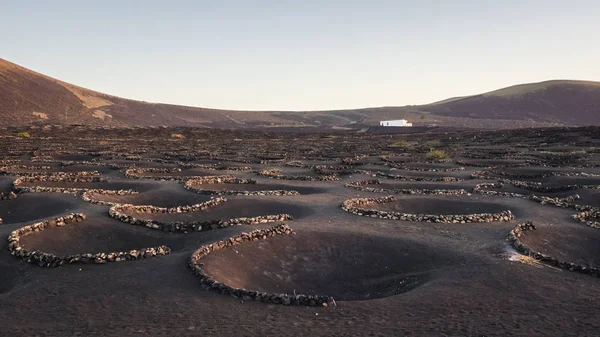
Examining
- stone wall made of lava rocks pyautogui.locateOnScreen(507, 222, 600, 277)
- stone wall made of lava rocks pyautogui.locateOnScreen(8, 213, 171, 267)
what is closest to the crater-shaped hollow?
stone wall made of lava rocks pyautogui.locateOnScreen(8, 213, 171, 267)

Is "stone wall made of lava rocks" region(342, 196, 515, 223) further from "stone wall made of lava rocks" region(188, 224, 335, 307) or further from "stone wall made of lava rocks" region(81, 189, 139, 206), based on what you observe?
"stone wall made of lava rocks" region(81, 189, 139, 206)

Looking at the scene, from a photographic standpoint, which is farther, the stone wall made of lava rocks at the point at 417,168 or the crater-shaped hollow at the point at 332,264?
the stone wall made of lava rocks at the point at 417,168

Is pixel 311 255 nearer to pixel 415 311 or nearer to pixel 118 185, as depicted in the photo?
pixel 415 311

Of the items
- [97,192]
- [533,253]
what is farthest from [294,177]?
[533,253]

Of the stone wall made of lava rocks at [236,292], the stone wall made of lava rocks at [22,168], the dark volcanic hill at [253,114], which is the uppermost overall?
the dark volcanic hill at [253,114]

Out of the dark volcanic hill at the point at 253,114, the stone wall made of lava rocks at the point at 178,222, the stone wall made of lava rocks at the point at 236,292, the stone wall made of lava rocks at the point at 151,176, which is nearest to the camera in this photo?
the stone wall made of lava rocks at the point at 236,292

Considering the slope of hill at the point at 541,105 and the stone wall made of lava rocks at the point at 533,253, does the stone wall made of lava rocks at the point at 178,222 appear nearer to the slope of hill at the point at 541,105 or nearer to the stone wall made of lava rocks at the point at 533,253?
the stone wall made of lava rocks at the point at 533,253

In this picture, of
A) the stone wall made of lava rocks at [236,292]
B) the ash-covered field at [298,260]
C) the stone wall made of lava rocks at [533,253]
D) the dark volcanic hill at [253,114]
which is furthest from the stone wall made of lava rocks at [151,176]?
the dark volcanic hill at [253,114]
